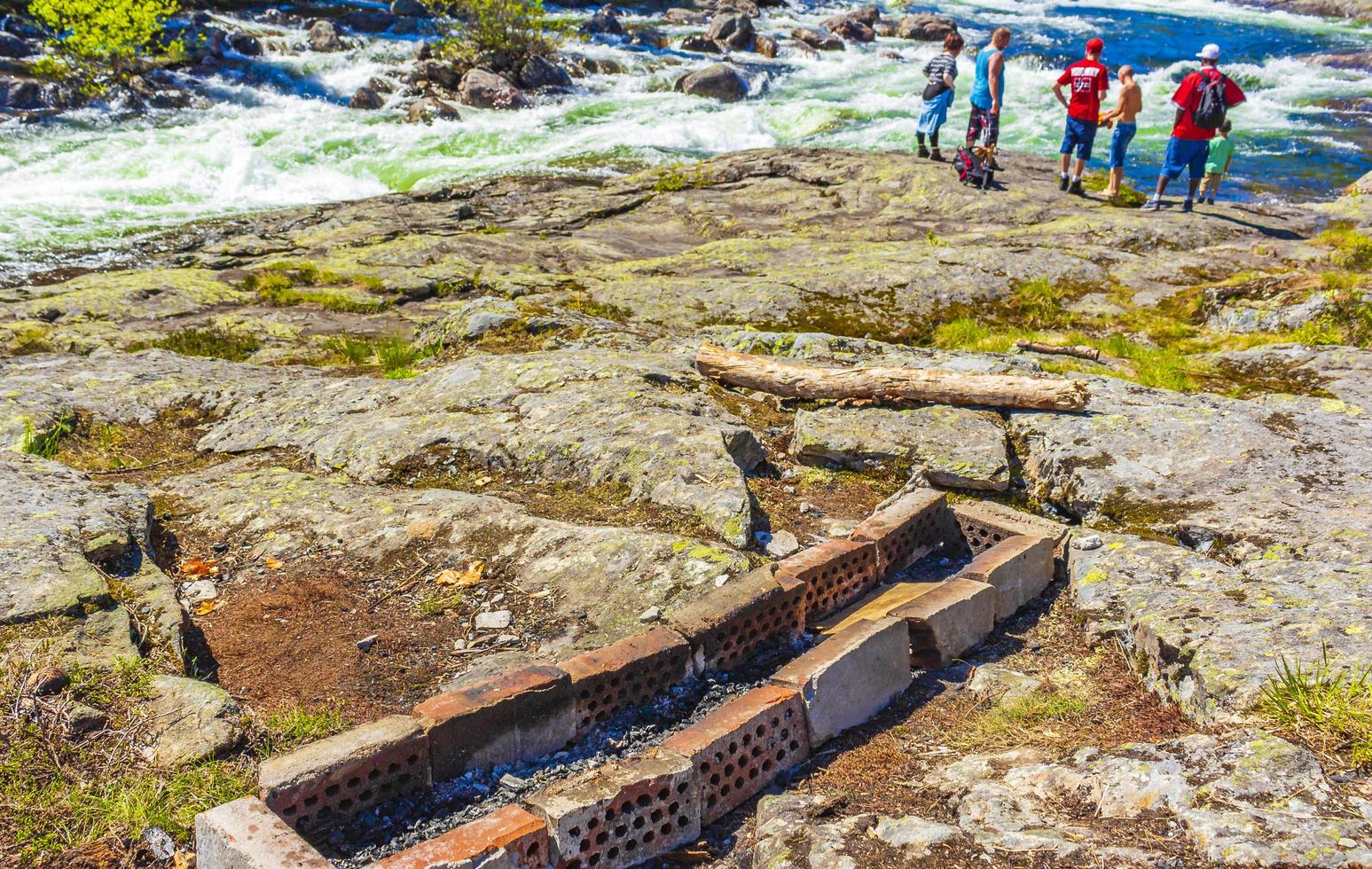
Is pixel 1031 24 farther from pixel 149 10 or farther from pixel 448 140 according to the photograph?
pixel 149 10

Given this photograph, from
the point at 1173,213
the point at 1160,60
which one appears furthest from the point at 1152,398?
the point at 1160,60

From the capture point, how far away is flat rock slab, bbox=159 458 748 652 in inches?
176

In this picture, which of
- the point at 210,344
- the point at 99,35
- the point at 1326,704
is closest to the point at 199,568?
the point at 210,344

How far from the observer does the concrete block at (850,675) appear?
148 inches

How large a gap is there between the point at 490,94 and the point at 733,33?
10.3 metres

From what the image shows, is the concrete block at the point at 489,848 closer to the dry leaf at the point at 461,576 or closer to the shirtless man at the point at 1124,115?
the dry leaf at the point at 461,576

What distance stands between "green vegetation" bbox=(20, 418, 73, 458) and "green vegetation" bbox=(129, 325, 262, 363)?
7.31 ft

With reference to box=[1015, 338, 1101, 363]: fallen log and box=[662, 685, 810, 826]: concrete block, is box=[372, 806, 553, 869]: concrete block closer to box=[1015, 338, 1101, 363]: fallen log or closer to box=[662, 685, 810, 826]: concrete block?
box=[662, 685, 810, 826]: concrete block

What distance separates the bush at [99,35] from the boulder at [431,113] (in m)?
7.38

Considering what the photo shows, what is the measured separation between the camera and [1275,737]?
313 cm

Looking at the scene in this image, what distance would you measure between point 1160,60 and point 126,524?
34022mm

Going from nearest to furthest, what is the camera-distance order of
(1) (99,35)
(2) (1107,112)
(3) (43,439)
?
(3) (43,439) → (2) (1107,112) → (1) (99,35)

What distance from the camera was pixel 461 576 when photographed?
4.79 meters

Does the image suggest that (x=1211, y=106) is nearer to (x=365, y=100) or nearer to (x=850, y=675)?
(x=850, y=675)
